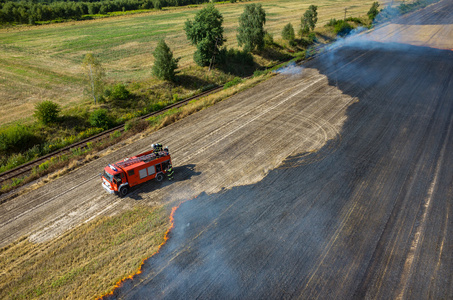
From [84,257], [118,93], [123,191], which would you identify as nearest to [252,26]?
[118,93]

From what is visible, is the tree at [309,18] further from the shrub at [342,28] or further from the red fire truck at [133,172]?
the red fire truck at [133,172]

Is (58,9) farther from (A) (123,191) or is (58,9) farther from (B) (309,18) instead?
(A) (123,191)

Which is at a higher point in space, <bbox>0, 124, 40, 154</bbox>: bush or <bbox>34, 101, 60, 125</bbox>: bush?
<bbox>34, 101, 60, 125</bbox>: bush

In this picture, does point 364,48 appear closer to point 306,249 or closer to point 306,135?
point 306,135

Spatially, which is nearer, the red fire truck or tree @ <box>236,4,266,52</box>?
the red fire truck

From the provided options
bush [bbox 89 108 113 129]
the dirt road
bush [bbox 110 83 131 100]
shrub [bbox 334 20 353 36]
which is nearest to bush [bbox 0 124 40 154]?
bush [bbox 89 108 113 129]

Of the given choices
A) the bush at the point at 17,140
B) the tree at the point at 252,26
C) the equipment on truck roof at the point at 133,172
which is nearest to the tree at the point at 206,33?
the tree at the point at 252,26

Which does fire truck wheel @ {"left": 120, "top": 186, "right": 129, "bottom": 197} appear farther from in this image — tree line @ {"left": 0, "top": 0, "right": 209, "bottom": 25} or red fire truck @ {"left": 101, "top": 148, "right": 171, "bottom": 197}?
tree line @ {"left": 0, "top": 0, "right": 209, "bottom": 25}
